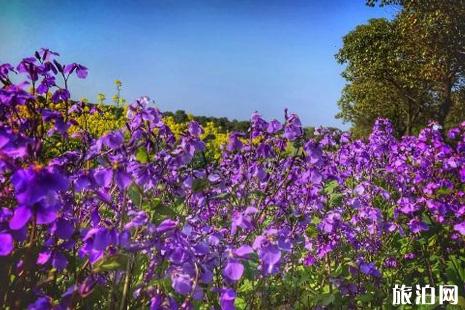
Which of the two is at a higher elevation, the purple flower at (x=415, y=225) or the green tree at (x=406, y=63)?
the green tree at (x=406, y=63)

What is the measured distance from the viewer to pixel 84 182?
2307 mm

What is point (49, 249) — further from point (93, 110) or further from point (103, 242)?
point (93, 110)

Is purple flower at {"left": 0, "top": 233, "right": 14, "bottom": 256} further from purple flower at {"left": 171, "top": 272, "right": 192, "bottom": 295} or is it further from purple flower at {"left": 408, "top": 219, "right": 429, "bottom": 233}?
purple flower at {"left": 408, "top": 219, "right": 429, "bottom": 233}

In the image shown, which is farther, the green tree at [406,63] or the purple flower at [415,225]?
the green tree at [406,63]

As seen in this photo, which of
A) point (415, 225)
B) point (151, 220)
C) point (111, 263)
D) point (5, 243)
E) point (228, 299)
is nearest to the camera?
point (5, 243)

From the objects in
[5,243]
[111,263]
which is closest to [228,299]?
[111,263]

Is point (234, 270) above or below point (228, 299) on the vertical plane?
above

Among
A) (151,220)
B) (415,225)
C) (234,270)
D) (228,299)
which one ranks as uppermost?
(415,225)

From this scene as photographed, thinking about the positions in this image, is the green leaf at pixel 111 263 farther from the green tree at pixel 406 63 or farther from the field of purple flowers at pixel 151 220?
the green tree at pixel 406 63

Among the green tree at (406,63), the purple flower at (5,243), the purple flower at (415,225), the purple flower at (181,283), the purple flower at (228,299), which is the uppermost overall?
the green tree at (406,63)

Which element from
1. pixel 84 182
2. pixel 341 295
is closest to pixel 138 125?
pixel 84 182

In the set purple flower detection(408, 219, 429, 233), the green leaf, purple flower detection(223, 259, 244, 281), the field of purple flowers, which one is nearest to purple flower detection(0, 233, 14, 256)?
the field of purple flowers

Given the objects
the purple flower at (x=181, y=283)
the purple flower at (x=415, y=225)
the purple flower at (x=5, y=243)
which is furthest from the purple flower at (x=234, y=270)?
the purple flower at (x=415, y=225)

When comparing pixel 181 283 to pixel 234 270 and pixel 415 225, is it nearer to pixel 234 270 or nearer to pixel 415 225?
pixel 234 270
